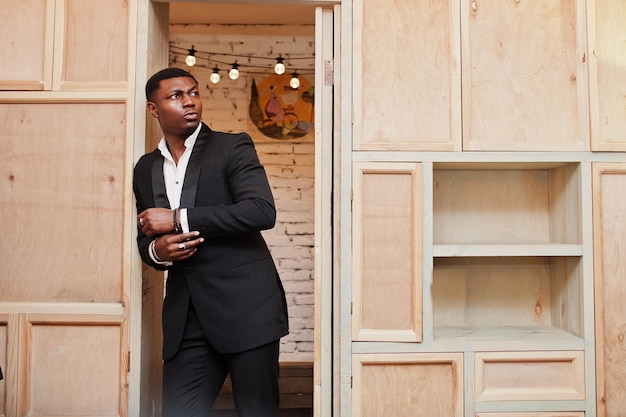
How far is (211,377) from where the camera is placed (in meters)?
1.97

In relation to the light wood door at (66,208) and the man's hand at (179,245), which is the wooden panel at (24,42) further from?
the man's hand at (179,245)

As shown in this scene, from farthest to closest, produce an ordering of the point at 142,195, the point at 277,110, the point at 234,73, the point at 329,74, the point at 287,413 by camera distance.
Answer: the point at 277,110, the point at 234,73, the point at 287,413, the point at 329,74, the point at 142,195

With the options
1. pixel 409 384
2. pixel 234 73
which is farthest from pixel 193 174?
pixel 234 73

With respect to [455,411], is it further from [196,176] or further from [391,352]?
[196,176]

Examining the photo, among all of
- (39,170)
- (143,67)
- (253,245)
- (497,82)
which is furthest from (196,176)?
(497,82)

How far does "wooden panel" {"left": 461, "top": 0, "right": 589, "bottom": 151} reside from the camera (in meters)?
2.24

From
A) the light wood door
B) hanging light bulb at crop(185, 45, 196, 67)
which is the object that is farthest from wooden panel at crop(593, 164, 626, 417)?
hanging light bulb at crop(185, 45, 196, 67)

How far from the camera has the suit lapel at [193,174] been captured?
1.92 m

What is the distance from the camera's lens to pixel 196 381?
77.2 inches

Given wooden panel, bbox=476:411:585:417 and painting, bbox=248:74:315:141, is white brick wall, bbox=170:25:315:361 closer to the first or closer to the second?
painting, bbox=248:74:315:141

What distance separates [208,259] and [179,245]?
13 centimetres

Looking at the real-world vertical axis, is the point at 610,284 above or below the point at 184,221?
below

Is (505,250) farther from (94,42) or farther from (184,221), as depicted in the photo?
(94,42)

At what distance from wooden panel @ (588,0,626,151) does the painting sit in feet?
6.57
